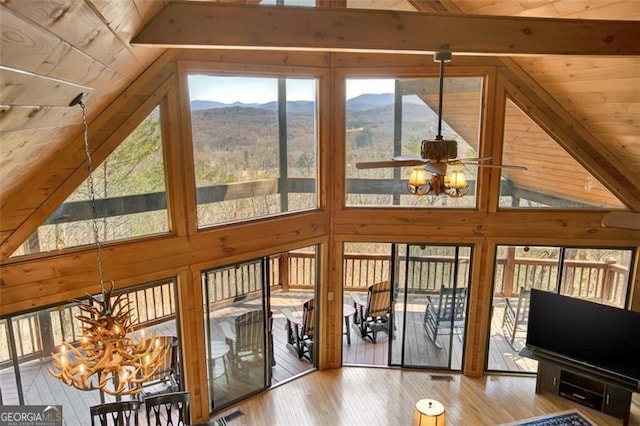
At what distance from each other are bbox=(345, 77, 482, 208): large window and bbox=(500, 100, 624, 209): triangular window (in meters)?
0.47

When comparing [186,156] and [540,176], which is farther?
[540,176]

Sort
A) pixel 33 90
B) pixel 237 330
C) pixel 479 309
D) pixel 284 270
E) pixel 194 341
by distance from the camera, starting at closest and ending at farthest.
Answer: pixel 33 90 → pixel 194 341 → pixel 237 330 → pixel 479 309 → pixel 284 270

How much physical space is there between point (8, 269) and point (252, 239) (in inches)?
105

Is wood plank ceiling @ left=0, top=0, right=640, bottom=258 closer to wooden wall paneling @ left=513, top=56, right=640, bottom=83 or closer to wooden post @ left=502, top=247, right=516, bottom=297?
wooden wall paneling @ left=513, top=56, right=640, bottom=83

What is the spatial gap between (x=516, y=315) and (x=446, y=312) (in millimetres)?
1116

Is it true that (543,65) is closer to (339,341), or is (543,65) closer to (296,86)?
(296,86)

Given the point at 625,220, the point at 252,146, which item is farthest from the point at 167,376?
the point at 625,220

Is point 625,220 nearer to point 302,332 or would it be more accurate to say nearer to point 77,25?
point 77,25

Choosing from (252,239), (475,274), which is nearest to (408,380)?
(475,274)

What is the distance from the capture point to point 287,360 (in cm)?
727

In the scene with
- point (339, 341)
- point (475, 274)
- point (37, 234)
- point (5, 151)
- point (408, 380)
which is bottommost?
point (408, 380)

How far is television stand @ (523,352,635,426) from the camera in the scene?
574cm

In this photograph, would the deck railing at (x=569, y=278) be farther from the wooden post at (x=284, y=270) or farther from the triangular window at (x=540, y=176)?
the wooden post at (x=284, y=270)

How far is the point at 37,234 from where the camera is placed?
4.43 meters
